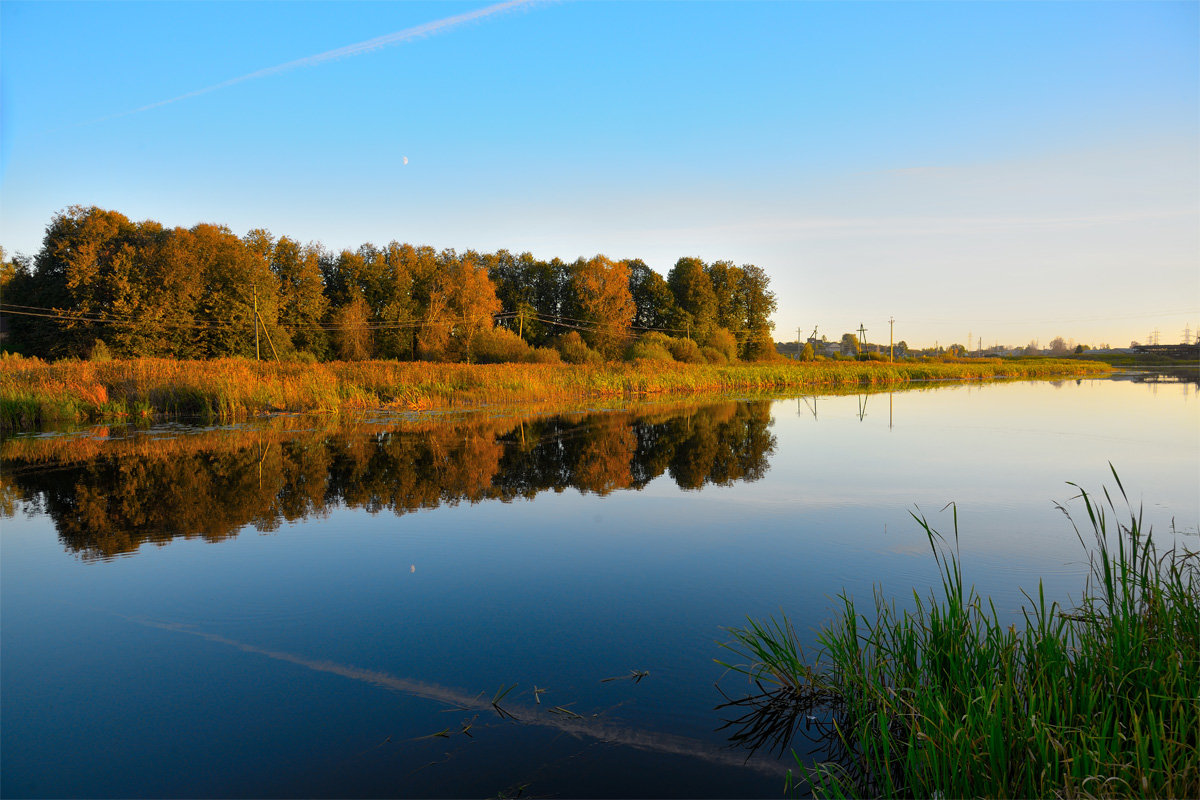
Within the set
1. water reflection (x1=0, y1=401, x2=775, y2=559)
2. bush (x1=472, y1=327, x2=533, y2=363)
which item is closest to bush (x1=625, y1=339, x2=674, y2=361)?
bush (x1=472, y1=327, x2=533, y2=363)

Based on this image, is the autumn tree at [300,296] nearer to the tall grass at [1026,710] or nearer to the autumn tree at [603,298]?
the autumn tree at [603,298]

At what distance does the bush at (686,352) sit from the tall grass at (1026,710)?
1594 inches

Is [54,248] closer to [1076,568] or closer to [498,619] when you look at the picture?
[498,619]

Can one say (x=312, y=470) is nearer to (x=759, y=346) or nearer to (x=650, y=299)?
(x=650, y=299)

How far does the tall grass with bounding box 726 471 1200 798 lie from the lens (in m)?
2.38

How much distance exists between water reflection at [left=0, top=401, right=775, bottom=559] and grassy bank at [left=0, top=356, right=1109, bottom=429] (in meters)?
2.86

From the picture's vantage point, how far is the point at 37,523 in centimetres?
Answer: 787

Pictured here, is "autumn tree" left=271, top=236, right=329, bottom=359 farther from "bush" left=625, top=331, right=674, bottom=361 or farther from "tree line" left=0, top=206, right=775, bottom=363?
"bush" left=625, top=331, right=674, bottom=361

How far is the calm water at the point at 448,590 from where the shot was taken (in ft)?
10.7

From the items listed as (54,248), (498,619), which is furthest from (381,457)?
(54,248)

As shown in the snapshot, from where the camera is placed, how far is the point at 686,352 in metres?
43.9

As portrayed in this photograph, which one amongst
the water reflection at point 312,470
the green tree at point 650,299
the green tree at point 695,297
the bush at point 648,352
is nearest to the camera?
the water reflection at point 312,470

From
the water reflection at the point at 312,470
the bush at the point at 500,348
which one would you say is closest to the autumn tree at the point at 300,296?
the bush at the point at 500,348

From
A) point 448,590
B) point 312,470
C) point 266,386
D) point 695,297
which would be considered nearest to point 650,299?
point 695,297
